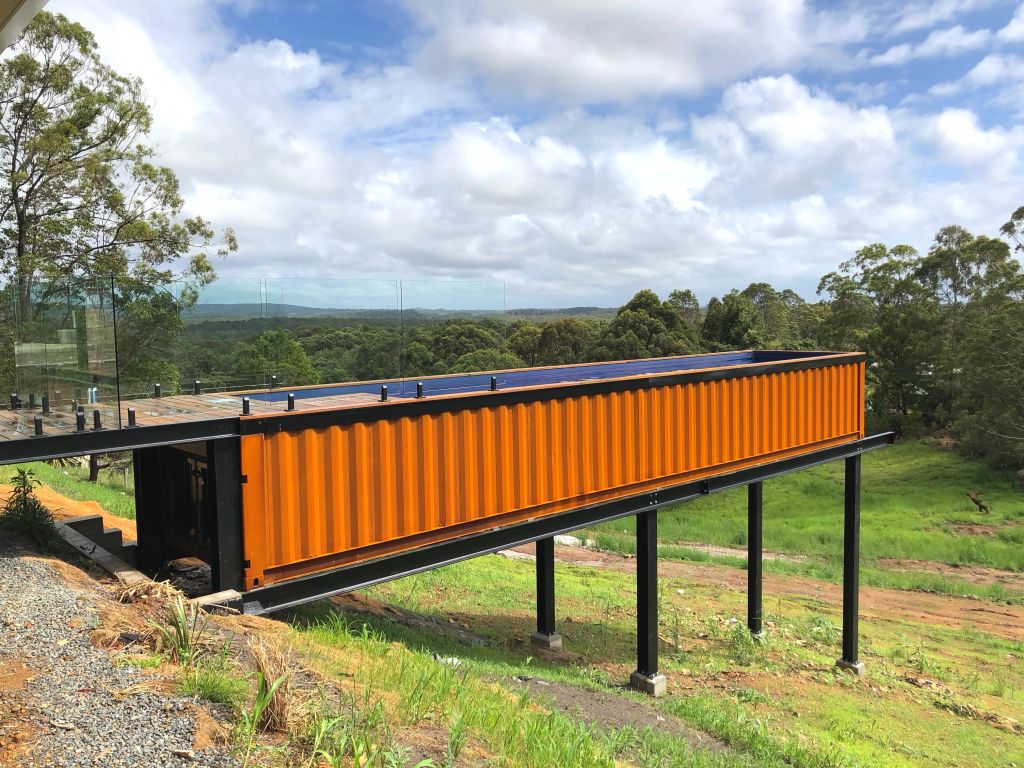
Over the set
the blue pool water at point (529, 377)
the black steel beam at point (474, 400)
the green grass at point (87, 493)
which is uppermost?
the blue pool water at point (529, 377)

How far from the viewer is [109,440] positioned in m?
6.62

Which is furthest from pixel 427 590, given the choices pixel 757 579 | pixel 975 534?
pixel 975 534

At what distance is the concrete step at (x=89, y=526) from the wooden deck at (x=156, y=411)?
198 cm

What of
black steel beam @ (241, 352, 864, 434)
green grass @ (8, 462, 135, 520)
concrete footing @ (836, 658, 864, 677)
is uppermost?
black steel beam @ (241, 352, 864, 434)

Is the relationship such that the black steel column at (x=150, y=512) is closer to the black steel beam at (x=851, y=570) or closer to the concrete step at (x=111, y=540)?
the concrete step at (x=111, y=540)

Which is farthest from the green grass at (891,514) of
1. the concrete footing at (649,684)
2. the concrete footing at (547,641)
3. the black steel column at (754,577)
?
the concrete footing at (649,684)

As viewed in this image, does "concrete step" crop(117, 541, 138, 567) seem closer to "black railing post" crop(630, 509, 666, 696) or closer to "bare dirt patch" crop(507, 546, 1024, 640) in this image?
"black railing post" crop(630, 509, 666, 696)

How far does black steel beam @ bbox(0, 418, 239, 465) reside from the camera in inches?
248

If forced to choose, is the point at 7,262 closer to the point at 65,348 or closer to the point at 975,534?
the point at 65,348

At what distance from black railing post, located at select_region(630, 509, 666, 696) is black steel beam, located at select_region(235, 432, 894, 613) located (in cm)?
64

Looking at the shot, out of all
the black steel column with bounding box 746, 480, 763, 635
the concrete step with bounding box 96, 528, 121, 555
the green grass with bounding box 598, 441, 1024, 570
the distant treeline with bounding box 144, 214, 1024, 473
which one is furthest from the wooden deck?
the green grass with bounding box 598, 441, 1024, 570

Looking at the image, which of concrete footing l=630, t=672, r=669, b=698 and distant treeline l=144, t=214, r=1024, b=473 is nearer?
concrete footing l=630, t=672, r=669, b=698

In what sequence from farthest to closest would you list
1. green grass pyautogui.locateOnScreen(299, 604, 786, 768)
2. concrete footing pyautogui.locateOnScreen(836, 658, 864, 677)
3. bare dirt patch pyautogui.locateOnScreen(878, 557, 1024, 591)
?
bare dirt patch pyautogui.locateOnScreen(878, 557, 1024, 591), concrete footing pyautogui.locateOnScreen(836, 658, 864, 677), green grass pyautogui.locateOnScreen(299, 604, 786, 768)

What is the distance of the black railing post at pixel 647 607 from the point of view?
11.4m
